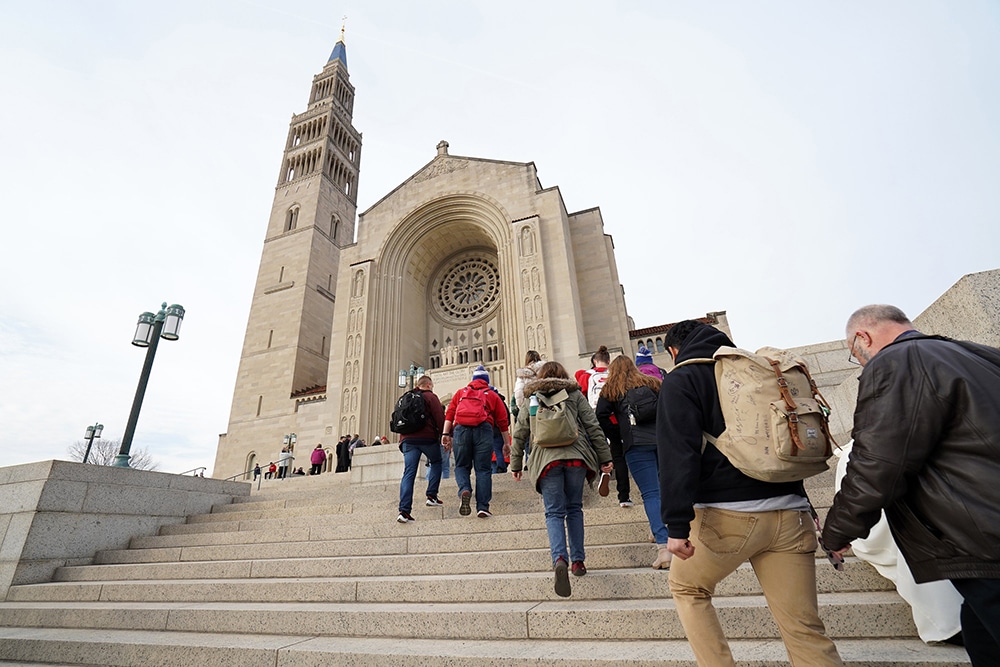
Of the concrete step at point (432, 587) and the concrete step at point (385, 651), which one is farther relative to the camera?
the concrete step at point (432, 587)

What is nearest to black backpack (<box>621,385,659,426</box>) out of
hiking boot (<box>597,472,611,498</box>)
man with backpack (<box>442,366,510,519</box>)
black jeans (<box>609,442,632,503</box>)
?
hiking boot (<box>597,472,611,498</box>)

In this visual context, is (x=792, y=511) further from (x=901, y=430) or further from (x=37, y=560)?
(x=37, y=560)

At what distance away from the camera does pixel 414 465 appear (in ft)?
16.8

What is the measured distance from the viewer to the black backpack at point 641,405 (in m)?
3.69

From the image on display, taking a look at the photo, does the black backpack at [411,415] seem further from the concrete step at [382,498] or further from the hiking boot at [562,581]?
the hiking boot at [562,581]

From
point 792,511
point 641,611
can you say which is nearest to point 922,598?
point 792,511

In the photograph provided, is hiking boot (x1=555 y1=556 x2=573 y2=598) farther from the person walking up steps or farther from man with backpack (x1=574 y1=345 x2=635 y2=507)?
the person walking up steps

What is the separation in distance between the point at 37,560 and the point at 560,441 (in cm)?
615

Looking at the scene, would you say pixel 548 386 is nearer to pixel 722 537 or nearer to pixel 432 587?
pixel 432 587

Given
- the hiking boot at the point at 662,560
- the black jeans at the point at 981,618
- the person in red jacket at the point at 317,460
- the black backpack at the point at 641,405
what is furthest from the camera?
the person in red jacket at the point at 317,460

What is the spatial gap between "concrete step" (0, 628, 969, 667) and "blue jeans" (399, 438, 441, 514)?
6.06ft

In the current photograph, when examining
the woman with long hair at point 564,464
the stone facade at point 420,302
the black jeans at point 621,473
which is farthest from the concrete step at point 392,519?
the stone facade at point 420,302

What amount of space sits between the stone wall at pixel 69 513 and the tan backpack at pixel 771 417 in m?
7.17

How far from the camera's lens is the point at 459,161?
21312 mm
